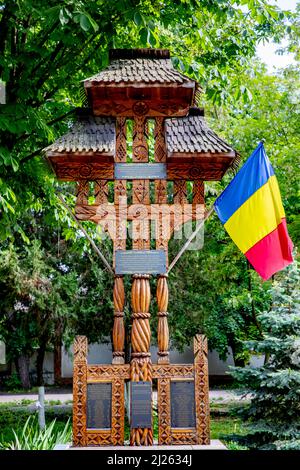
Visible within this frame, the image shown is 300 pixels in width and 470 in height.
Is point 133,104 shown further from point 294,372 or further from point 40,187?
point 294,372

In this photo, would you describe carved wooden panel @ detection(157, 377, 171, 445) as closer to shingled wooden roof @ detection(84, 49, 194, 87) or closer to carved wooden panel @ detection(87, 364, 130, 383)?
carved wooden panel @ detection(87, 364, 130, 383)

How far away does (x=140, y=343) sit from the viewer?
655 cm

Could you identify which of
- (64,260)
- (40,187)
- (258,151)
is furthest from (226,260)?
(258,151)

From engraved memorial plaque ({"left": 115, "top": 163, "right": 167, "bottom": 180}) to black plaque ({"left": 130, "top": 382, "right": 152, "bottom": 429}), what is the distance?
2629 millimetres

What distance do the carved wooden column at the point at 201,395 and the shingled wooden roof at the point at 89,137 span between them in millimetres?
2793

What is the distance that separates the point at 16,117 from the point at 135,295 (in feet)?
9.54

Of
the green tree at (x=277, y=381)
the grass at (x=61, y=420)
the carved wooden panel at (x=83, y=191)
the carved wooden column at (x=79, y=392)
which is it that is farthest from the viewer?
the grass at (x=61, y=420)

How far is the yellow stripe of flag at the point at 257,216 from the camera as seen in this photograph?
667 cm

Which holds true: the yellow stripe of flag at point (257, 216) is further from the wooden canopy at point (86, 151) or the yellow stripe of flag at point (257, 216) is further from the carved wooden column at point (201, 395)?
the wooden canopy at point (86, 151)

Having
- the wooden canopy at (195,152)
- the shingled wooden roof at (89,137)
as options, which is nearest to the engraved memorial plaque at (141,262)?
the wooden canopy at (195,152)

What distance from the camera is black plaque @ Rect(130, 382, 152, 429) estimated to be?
6361 mm

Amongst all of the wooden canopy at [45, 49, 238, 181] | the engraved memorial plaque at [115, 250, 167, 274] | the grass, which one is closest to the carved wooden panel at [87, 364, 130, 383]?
the engraved memorial plaque at [115, 250, 167, 274]

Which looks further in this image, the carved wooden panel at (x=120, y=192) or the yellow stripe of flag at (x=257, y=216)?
the carved wooden panel at (x=120, y=192)

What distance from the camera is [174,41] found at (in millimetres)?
9234
